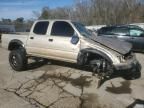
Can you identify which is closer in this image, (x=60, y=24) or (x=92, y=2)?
(x=60, y=24)

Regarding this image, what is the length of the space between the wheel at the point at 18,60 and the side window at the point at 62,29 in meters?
1.51

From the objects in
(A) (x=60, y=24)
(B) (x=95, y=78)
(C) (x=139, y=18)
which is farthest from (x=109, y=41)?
(C) (x=139, y=18)

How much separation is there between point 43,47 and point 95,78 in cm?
220

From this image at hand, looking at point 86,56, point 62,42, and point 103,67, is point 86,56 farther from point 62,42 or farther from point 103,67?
point 62,42

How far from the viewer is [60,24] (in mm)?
8672

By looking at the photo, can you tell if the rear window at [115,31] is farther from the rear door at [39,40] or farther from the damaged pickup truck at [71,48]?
the rear door at [39,40]

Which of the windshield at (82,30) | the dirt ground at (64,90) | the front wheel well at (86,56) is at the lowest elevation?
the dirt ground at (64,90)

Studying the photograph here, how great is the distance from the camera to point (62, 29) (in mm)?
8594

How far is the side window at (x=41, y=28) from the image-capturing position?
29.5ft

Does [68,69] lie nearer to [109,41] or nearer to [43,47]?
[43,47]

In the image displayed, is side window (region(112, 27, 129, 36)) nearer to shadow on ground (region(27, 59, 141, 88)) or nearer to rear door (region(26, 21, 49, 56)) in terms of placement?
shadow on ground (region(27, 59, 141, 88))

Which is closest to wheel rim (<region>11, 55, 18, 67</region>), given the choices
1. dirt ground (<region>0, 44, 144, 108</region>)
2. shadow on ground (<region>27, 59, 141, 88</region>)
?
dirt ground (<region>0, 44, 144, 108</region>)

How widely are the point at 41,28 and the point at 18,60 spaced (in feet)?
4.88

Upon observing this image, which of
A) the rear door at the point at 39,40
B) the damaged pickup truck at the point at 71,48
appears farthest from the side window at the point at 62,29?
the rear door at the point at 39,40
